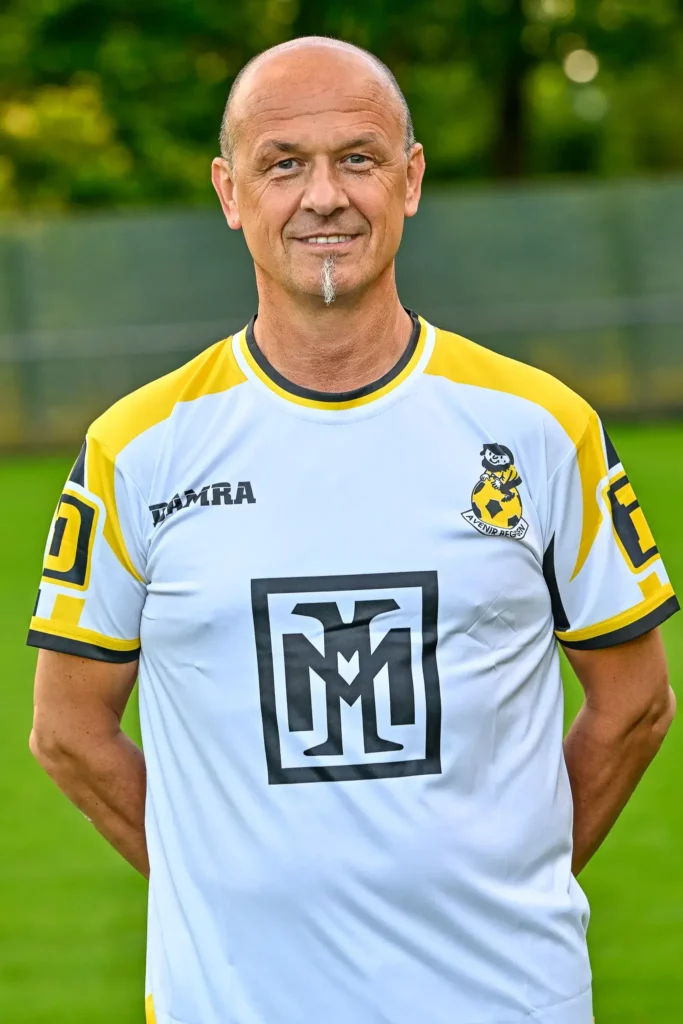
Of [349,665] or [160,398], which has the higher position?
[160,398]

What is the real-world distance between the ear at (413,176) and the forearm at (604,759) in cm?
82

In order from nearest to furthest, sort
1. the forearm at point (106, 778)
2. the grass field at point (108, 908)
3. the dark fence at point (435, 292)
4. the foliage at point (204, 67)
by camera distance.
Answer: the forearm at point (106, 778), the grass field at point (108, 908), the dark fence at point (435, 292), the foliage at point (204, 67)

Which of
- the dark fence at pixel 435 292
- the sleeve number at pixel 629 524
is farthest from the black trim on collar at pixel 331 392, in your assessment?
the dark fence at pixel 435 292

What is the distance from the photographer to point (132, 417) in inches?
91.6

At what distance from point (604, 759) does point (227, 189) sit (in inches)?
41.1

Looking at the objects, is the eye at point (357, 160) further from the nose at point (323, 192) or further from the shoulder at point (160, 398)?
the shoulder at point (160, 398)

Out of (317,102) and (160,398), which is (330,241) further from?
(160,398)

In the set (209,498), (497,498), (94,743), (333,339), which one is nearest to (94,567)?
(209,498)

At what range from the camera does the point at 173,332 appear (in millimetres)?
17500

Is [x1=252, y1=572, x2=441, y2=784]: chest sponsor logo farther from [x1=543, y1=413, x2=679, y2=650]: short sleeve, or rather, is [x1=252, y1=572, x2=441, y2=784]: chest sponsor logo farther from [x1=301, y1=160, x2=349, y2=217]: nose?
[x1=301, y1=160, x2=349, y2=217]: nose

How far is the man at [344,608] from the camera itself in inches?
86.7

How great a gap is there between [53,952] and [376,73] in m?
3.71

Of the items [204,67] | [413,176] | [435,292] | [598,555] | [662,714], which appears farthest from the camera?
[204,67]

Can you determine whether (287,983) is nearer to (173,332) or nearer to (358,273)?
(358,273)
